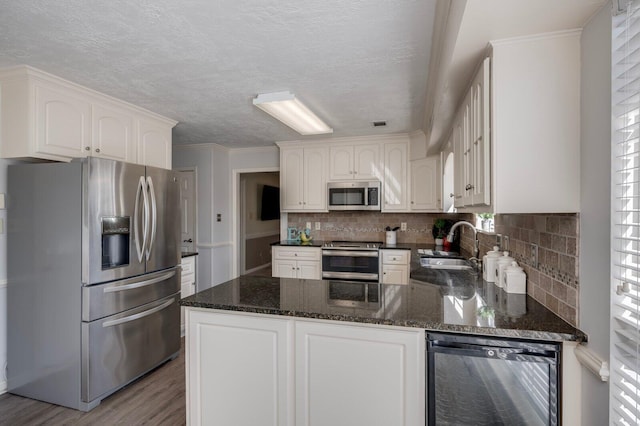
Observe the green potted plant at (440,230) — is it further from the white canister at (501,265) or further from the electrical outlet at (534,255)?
the electrical outlet at (534,255)

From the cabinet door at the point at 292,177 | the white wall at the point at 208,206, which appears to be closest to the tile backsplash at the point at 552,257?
the cabinet door at the point at 292,177

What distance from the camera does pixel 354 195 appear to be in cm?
422

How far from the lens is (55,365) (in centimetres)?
227

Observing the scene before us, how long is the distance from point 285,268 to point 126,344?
6.85 ft

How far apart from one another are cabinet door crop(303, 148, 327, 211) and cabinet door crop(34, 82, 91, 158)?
2503mm

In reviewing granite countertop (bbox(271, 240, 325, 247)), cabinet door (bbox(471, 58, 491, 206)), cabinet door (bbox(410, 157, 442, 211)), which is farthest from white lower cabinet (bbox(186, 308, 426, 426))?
cabinet door (bbox(410, 157, 442, 211))

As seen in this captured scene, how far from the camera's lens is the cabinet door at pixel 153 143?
9.92ft

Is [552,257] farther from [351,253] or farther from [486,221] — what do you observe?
[351,253]

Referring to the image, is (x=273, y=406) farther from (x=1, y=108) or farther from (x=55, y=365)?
(x=1, y=108)

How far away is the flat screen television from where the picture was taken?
690cm

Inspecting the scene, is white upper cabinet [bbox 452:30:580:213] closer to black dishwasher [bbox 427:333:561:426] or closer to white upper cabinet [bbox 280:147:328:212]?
black dishwasher [bbox 427:333:561:426]

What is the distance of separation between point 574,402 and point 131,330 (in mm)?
2766

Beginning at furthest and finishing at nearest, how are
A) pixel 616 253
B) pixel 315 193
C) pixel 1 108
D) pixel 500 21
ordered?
pixel 315 193, pixel 1 108, pixel 500 21, pixel 616 253

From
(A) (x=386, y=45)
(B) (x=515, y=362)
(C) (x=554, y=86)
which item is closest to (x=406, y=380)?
(B) (x=515, y=362)
